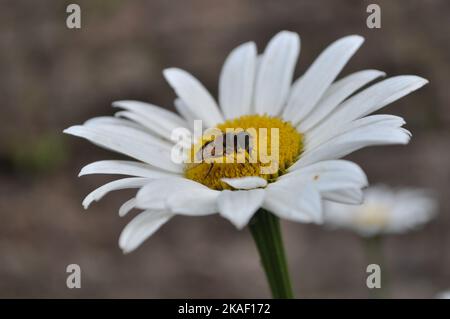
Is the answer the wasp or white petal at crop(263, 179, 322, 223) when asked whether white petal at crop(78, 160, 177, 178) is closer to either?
the wasp

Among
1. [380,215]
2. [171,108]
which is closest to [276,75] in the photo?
[380,215]

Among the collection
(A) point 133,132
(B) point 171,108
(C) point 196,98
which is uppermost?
(B) point 171,108

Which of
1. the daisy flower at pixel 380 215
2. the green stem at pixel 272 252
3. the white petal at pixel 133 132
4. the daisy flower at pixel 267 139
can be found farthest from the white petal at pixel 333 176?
the daisy flower at pixel 380 215

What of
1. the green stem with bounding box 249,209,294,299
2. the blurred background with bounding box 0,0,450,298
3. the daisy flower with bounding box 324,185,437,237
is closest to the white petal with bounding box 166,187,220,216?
the green stem with bounding box 249,209,294,299

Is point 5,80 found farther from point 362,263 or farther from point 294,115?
point 294,115

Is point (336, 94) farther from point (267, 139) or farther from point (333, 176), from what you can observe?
point (333, 176)

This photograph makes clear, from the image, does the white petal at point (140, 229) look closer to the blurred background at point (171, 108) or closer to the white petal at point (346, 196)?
the white petal at point (346, 196)
